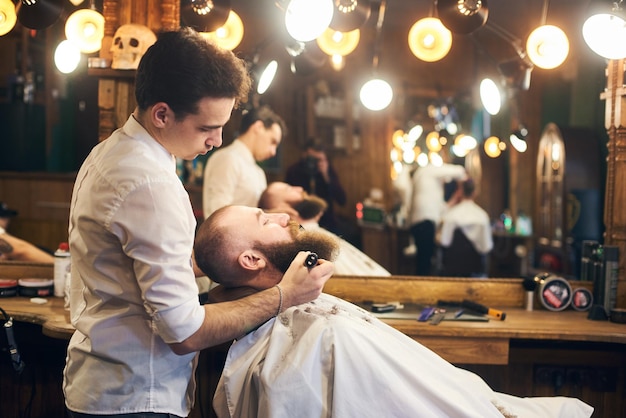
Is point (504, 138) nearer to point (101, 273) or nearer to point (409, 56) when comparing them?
point (409, 56)

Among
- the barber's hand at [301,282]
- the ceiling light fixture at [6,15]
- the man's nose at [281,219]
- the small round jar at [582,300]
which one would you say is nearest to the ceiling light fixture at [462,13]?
the small round jar at [582,300]

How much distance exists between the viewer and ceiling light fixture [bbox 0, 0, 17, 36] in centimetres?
314

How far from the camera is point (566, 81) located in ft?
25.6

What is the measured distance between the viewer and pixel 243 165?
146 inches

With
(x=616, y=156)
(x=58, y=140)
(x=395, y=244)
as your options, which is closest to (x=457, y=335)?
(x=616, y=156)

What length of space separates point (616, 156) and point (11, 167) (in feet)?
19.7

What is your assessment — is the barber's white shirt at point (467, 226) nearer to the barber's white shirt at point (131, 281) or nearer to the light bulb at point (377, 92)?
the light bulb at point (377, 92)

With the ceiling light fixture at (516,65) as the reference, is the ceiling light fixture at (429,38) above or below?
above

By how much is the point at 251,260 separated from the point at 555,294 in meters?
1.63

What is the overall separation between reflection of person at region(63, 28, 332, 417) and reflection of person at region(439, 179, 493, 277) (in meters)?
4.34

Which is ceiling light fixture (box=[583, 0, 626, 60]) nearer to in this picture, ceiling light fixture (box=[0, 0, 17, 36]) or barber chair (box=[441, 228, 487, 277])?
ceiling light fixture (box=[0, 0, 17, 36])

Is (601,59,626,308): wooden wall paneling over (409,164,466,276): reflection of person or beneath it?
over

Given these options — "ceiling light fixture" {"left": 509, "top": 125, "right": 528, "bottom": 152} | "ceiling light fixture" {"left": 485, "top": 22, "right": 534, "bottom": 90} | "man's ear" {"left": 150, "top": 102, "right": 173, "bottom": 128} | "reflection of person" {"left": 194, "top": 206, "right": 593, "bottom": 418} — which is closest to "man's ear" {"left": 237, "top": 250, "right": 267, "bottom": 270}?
"reflection of person" {"left": 194, "top": 206, "right": 593, "bottom": 418}

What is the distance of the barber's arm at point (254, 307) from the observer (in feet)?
4.86
